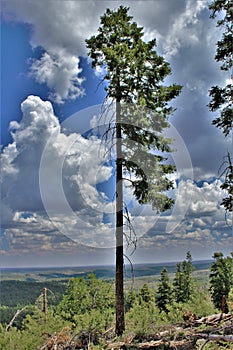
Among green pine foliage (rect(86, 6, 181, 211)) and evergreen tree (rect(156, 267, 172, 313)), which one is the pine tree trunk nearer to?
green pine foliage (rect(86, 6, 181, 211))

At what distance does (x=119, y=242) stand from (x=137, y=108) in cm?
482

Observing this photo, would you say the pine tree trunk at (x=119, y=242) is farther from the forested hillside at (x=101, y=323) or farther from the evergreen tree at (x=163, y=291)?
the evergreen tree at (x=163, y=291)

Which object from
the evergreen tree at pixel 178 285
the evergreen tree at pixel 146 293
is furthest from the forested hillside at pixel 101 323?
the evergreen tree at pixel 178 285

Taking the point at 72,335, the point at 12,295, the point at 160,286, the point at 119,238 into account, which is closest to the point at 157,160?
the point at 119,238

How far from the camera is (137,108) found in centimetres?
1266

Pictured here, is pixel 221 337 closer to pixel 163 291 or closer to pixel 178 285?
pixel 178 285

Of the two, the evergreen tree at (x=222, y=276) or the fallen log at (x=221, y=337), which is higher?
the evergreen tree at (x=222, y=276)

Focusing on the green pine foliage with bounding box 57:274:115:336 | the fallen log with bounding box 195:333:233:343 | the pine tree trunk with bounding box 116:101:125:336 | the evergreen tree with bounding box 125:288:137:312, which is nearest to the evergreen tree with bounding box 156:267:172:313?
the evergreen tree with bounding box 125:288:137:312

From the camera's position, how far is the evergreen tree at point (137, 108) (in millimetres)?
12837

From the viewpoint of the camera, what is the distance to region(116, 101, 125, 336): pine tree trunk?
11.9 metres

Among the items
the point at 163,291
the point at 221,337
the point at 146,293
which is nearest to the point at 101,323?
the point at 221,337

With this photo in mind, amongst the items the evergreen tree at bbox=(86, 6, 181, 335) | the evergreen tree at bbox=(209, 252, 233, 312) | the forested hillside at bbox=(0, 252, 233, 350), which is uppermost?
the evergreen tree at bbox=(86, 6, 181, 335)

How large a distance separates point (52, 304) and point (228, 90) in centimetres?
1195

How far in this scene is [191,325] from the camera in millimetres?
11742
